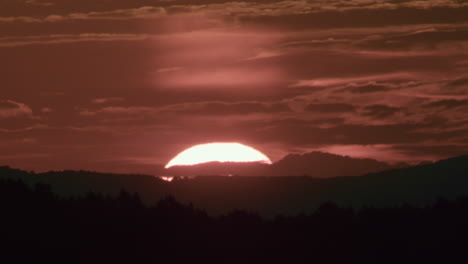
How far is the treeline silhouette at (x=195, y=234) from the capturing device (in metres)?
85.2

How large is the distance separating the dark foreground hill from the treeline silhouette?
65730mm

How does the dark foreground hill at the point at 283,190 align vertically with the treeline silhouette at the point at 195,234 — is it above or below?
above

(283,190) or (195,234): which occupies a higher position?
(283,190)

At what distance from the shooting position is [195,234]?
9638 centimetres

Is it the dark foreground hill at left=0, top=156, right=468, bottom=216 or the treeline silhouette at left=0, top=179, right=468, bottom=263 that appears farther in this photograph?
the dark foreground hill at left=0, top=156, right=468, bottom=216

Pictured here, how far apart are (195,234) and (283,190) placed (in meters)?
103

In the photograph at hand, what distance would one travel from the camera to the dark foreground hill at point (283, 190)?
17612cm

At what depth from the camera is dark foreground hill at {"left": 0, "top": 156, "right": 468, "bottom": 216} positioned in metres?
176

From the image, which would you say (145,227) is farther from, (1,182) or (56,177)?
(56,177)

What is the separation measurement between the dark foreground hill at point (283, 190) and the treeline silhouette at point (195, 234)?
6573 centimetres

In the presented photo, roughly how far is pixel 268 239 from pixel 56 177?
91888 millimetres

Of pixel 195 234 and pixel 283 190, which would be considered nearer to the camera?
pixel 195 234

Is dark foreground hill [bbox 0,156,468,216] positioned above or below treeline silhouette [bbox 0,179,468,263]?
above

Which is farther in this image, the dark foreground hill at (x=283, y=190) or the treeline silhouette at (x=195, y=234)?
the dark foreground hill at (x=283, y=190)
